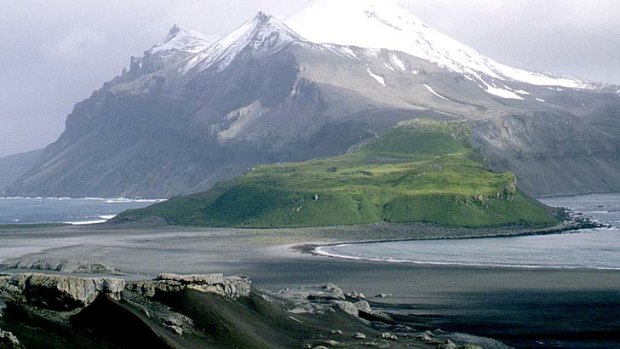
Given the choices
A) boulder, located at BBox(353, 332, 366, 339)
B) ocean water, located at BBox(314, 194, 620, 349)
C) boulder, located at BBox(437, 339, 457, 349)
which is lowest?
boulder, located at BBox(437, 339, 457, 349)

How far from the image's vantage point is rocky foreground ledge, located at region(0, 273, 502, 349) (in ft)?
156

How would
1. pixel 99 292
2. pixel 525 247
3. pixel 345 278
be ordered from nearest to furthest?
pixel 99 292 → pixel 345 278 → pixel 525 247

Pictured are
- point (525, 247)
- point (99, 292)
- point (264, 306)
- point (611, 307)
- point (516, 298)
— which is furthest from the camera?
point (525, 247)

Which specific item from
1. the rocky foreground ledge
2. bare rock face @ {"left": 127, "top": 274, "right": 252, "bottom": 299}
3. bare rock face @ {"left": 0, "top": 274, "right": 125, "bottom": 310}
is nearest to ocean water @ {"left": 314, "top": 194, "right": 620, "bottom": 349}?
the rocky foreground ledge

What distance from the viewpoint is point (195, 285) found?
60.5m

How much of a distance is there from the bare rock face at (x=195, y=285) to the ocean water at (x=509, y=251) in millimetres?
65293

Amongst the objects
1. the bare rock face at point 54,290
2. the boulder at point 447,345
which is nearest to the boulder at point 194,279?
the bare rock face at point 54,290

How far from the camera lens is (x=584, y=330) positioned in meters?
68.6

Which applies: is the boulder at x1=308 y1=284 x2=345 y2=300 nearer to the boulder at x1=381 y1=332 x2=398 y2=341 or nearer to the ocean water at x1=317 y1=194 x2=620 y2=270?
the boulder at x1=381 y1=332 x2=398 y2=341

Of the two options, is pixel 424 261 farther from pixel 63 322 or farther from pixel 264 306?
pixel 63 322

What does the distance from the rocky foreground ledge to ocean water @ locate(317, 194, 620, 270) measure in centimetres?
6045

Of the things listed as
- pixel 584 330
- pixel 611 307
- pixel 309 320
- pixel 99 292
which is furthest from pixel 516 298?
pixel 99 292

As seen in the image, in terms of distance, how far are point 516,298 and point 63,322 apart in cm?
4928

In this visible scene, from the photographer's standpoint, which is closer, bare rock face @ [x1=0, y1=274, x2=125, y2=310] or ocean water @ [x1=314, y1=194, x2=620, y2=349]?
bare rock face @ [x1=0, y1=274, x2=125, y2=310]
